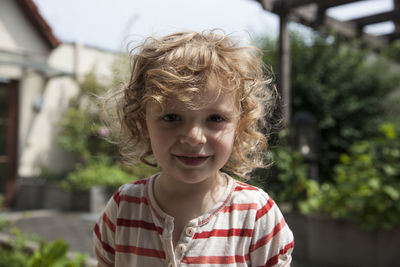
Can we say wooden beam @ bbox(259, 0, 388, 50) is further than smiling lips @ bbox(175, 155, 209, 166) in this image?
Yes

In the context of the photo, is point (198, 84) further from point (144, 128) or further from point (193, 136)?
point (144, 128)

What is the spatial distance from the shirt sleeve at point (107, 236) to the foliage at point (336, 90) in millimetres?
5074

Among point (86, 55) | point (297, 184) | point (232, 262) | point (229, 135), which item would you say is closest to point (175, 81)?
point (229, 135)

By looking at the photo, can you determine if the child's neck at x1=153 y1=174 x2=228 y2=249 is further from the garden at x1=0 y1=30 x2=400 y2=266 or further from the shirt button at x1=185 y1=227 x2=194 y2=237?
the garden at x1=0 y1=30 x2=400 y2=266

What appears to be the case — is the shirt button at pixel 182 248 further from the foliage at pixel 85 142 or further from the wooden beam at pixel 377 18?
the foliage at pixel 85 142

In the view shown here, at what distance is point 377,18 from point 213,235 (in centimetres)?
429

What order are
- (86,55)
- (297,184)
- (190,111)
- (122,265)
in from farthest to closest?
(86,55) < (297,184) < (122,265) < (190,111)

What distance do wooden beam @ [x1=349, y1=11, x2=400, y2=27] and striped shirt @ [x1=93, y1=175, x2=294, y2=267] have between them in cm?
394

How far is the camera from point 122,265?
1.01 m

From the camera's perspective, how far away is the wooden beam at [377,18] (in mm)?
4150

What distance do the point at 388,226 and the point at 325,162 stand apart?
3.08m

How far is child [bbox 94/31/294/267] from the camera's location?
92cm

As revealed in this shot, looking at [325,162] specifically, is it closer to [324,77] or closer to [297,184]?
[324,77]

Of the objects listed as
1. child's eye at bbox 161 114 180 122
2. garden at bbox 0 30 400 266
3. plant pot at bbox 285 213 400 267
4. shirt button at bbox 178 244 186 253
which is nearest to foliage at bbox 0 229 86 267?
garden at bbox 0 30 400 266
